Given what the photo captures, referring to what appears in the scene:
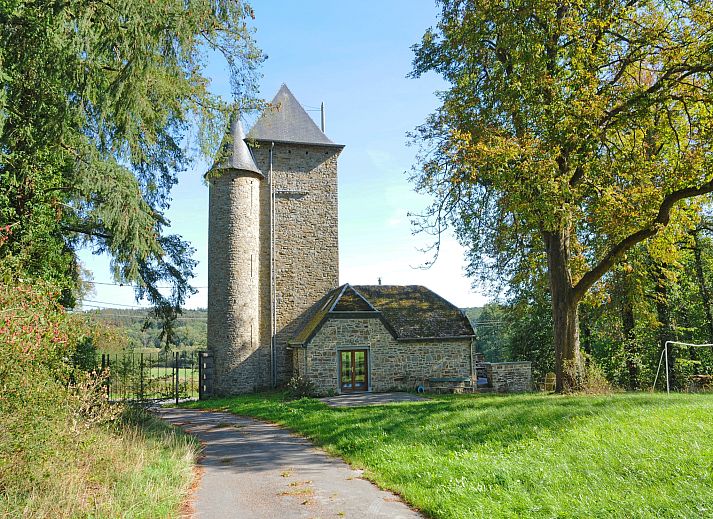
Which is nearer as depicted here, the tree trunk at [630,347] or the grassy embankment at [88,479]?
the grassy embankment at [88,479]

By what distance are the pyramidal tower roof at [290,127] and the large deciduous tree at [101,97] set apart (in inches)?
582

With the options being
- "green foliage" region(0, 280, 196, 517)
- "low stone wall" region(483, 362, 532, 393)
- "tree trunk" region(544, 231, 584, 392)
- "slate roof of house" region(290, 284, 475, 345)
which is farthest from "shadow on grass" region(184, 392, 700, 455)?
"low stone wall" region(483, 362, 532, 393)

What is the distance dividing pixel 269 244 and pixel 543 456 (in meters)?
18.7

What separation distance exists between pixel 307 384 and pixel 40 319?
45.0 ft

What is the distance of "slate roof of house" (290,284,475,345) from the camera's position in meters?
21.7

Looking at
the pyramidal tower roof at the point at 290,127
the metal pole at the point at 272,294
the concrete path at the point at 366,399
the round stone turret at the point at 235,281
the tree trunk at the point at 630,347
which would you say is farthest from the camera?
the pyramidal tower roof at the point at 290,127

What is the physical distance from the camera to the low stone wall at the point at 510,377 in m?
21.5

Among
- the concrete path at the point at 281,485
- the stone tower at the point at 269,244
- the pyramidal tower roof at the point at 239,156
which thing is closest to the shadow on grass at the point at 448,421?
the concrete path at the point at 281,485

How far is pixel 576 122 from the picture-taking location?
12.7m

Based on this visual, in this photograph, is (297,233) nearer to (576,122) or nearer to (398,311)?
(398,311)

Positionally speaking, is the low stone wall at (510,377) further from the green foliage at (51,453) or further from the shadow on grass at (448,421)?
the green foliage at (51,453)

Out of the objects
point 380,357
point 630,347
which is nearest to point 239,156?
point 380,357

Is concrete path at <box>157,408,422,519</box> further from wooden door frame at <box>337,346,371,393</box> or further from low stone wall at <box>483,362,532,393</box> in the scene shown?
low stone wall at <box>483,362,532,393</box>

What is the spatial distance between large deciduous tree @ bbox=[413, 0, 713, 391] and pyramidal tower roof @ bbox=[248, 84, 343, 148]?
1149cm
